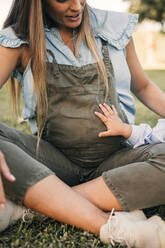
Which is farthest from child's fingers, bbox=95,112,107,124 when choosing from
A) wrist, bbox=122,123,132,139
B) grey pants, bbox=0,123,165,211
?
grey pants, bbox=0,123,165,211

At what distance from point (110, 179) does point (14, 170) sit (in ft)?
1.52

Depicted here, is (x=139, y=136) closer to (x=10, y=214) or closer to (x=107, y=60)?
(x=107, y=60)

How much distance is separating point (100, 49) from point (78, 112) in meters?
0.46

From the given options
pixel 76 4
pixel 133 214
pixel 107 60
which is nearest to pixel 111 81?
pixel 107 60

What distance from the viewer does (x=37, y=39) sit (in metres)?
2.07

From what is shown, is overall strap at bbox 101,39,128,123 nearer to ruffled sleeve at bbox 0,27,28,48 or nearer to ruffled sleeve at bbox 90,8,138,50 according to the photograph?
ruffled sleeve at bbox 90,8,138,50

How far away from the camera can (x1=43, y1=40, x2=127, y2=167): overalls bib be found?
80.0 inches

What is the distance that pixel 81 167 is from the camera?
2148mm

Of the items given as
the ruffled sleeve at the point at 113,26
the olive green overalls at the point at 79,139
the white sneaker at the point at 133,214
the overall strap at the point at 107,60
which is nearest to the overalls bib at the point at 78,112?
the olive green overalls at the point at 79,139

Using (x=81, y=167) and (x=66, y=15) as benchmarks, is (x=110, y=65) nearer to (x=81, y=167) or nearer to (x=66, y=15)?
(x=66, y=15)

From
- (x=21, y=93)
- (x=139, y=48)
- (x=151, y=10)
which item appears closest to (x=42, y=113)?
(x=21, y=93)

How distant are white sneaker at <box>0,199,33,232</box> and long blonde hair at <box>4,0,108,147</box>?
42 centimetres

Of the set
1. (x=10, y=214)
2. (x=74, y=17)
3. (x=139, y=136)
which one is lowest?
(x=10, y=214)

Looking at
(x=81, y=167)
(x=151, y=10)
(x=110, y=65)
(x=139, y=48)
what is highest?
(x=110, y=65)
